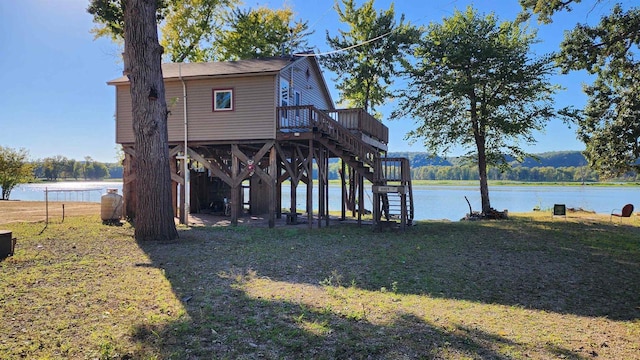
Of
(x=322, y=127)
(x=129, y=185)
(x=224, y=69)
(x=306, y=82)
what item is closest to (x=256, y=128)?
(x=322, y=127)

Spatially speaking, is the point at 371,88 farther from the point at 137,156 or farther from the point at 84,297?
the point at 84,297

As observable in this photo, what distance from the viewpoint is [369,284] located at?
7.45m

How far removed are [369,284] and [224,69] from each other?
1189 centimetres

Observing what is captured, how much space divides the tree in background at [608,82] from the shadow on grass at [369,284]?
19.2 feet

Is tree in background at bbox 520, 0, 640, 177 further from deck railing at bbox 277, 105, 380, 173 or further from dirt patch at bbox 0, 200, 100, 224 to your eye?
dirt patch at bbox 0, 200, 100, 224

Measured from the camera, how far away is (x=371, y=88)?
2786 cm

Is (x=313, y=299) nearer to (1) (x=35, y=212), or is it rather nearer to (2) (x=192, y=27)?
(1) (x=35, y=212)

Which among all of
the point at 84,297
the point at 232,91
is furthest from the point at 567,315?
the point at 232,91

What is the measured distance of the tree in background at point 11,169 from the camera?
32.3 meters

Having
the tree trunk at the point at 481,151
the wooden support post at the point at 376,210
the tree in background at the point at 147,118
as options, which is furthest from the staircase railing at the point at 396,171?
the tree trunk at the point at 481,151

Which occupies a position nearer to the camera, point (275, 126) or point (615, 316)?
point (615, 316)

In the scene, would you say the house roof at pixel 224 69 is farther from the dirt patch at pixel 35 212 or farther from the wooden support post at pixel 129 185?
the dirt patch at pixel 35 212

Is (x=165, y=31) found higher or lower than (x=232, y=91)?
higher

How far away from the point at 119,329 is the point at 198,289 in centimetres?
184
